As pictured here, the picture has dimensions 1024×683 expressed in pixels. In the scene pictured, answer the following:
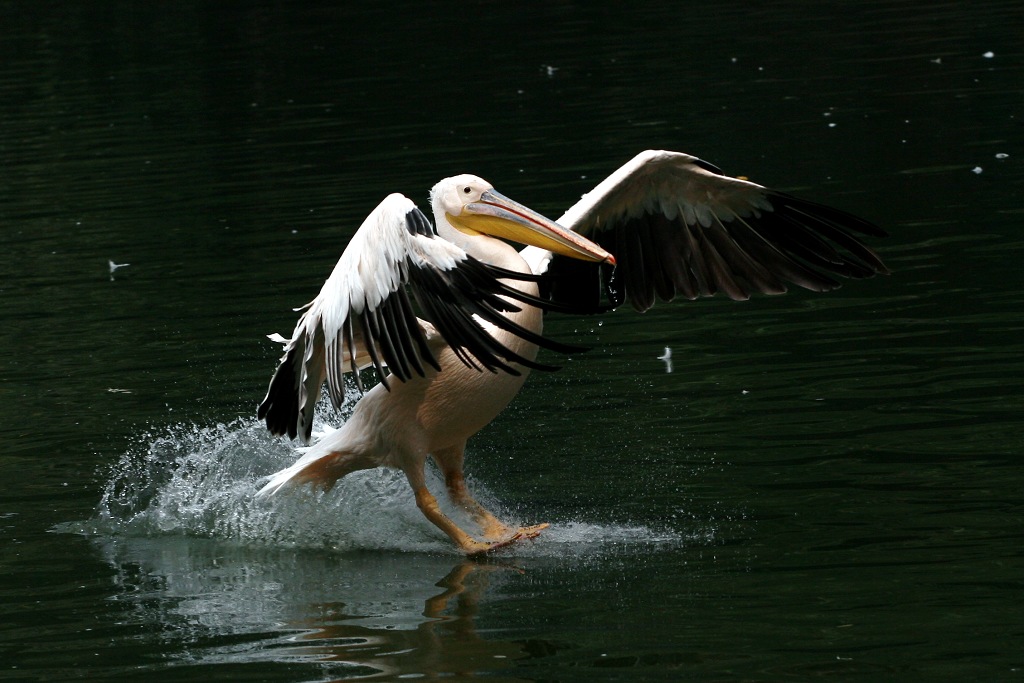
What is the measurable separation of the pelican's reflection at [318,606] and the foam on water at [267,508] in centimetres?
13

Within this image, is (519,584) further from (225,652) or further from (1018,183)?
(1018,183)

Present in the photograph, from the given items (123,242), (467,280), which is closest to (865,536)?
(467,280)

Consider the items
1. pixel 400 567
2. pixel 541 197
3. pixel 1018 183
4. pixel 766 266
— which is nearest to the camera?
pixel 400 567

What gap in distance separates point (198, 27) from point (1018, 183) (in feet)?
62.5

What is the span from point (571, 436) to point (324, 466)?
1.38 m

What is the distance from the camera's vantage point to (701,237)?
6.69 metres

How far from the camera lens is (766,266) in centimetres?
661

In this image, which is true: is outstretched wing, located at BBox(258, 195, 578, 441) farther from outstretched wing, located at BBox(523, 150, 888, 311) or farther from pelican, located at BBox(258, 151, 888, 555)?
outstretched wing, located at BBox(523, 150, 888, 311)

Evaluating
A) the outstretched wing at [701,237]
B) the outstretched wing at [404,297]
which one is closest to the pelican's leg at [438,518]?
the outstretched wing at [404,297]

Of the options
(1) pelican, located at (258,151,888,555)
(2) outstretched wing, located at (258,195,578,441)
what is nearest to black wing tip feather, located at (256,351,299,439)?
(1) pelican, located at (258,151,888,555)

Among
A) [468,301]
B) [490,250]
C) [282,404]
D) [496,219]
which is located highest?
[496,219]

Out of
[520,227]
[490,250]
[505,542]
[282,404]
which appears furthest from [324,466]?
[520,227]

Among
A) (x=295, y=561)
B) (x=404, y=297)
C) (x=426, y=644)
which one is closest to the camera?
(x=426, y=644)

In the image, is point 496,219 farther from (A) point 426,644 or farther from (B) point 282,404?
(A) point 426,644
